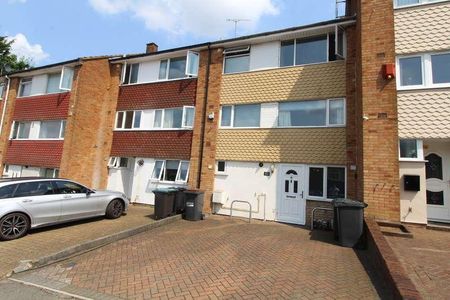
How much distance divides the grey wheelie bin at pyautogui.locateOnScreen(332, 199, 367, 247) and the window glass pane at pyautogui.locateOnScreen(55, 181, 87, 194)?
809cm

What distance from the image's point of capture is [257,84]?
500 inches

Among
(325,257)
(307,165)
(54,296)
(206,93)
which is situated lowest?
(54,296)

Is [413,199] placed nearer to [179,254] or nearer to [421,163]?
[421,163]

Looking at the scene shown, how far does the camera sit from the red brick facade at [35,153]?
15804 mm

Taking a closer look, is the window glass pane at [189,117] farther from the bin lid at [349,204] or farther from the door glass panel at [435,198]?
the door glass panel at [435,198]

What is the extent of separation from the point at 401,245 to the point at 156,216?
7.64 meters

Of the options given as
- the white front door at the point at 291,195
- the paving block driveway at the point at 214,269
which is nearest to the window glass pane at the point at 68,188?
the paving block driveway at the point at 214,269

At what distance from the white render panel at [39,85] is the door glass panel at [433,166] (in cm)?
1980

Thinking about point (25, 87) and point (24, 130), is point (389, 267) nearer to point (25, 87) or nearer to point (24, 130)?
point (24, 130)

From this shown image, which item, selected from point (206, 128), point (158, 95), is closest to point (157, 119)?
point (158, 95)

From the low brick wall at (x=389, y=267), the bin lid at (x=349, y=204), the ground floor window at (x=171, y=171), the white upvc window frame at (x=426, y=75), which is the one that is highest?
the white upvc window frame at (x=426, y=75)

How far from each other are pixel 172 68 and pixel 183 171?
5428 mm

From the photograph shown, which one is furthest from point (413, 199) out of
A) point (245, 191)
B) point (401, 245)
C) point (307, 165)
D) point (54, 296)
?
point (54, 296)

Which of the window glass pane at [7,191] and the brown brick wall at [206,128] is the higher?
the brown brick wall at [206,128]
